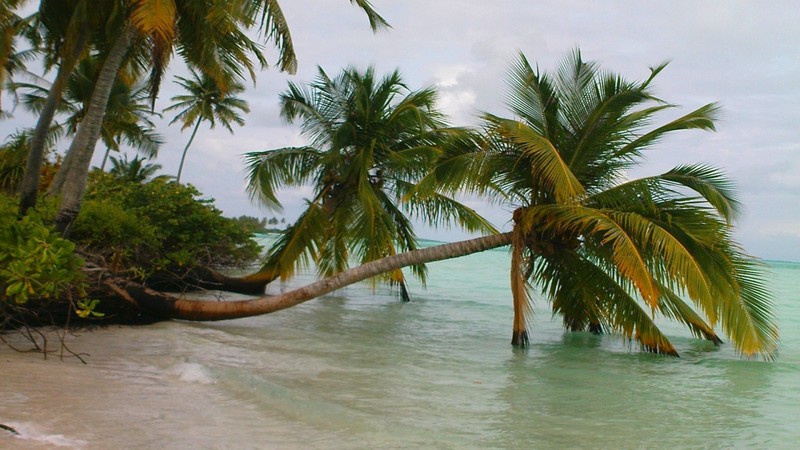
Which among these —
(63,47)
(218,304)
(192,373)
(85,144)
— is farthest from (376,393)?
(63,47)

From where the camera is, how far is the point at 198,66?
12930 mm

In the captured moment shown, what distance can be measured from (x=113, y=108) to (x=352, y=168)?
1372 centimetres

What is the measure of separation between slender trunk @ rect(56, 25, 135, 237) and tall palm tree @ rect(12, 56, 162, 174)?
1204cm

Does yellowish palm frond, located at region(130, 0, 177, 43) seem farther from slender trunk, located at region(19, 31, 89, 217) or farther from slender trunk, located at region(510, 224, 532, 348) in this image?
slender trunk, located at region(510, 224, 532, 348)

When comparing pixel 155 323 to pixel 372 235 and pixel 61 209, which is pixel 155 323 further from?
pixel 372 235

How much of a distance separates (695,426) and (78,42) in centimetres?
1103

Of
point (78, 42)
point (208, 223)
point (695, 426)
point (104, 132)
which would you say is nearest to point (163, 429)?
point (695, 426)

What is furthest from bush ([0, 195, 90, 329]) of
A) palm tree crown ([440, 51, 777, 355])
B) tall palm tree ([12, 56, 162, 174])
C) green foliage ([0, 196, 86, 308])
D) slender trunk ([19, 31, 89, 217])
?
tall palm tree ([12, 56, 162, 174])

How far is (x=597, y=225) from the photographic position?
9000mm

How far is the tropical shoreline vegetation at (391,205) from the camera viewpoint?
28.9 feet

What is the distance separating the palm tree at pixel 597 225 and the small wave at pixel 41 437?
502 cm

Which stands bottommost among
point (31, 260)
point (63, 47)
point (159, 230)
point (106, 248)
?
point (31, 260)

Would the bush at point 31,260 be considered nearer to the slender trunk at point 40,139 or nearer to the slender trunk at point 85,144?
the slender trunk at point 85,144

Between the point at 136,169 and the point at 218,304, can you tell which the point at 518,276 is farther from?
the point at 136,169
